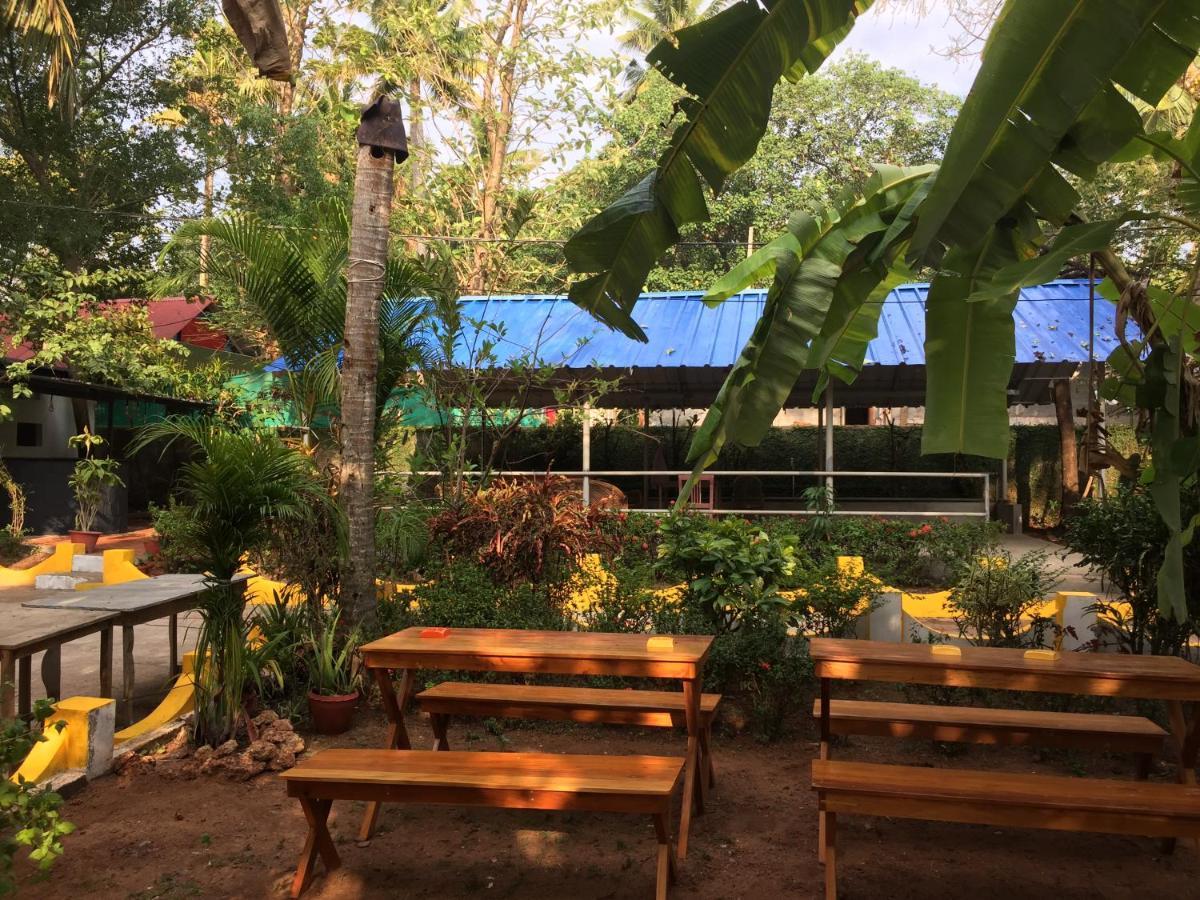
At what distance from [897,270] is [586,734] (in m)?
3.21

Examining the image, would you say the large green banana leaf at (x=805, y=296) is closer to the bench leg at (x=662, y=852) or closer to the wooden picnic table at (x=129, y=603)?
the bench leg at (x=662, y=852)

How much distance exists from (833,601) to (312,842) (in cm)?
377

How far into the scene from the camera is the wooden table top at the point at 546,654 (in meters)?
3.94

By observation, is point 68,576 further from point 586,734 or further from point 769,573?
point 769,573

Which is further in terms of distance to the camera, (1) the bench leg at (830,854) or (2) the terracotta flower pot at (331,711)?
(2) the terracotta flower pot at (331,711)

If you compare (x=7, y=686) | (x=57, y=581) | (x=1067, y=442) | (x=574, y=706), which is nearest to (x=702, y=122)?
(x=574, y=706)

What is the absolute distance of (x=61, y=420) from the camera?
18859 mm

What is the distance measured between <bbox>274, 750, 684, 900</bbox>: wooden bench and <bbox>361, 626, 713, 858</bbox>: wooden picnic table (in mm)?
421

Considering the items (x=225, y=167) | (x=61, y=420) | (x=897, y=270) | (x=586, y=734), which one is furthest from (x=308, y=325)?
(x=61, y=420)

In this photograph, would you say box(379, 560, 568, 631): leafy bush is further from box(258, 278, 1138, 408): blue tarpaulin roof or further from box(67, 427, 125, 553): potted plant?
box(67, 427, 125, 553): potted plant

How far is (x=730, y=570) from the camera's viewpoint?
19.2 ft

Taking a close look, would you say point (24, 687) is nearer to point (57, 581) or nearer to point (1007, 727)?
point (1007, 727)

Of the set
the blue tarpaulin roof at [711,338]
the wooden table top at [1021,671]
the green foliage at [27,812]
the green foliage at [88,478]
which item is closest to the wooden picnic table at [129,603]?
the green foliage at [27,812]

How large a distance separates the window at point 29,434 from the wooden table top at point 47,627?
1447cm
